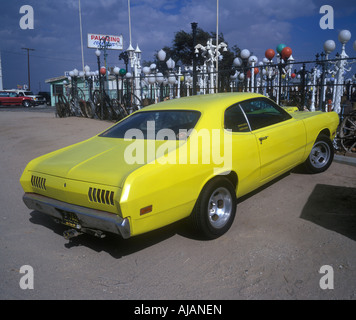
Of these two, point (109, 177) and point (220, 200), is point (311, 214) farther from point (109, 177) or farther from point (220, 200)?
point (109, 177)

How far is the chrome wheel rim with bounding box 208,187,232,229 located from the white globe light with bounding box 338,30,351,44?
35.7 ft

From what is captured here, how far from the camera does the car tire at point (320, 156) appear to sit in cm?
548

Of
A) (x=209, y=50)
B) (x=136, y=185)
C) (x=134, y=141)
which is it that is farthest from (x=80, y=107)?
(x=136, y=185)

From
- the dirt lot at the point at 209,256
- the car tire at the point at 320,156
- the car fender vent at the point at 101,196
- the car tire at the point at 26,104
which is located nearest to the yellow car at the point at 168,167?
the car fender vent at the point at 101,196

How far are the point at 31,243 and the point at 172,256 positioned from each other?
165 centimetres

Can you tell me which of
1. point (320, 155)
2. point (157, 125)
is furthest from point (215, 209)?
point (320, 155)

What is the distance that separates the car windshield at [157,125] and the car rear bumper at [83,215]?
1.15 meters

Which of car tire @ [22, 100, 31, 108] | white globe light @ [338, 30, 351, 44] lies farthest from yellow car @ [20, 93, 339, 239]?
car tire @ [22, 100, 31, 108]

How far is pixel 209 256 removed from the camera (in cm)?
322

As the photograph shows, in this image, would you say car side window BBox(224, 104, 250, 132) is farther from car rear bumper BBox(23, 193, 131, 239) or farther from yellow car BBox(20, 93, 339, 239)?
car rear bumper BBox(23, 193, 131, 239)

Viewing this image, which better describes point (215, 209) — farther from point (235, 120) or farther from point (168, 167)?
point (235, 120)

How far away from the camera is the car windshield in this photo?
3.65 m

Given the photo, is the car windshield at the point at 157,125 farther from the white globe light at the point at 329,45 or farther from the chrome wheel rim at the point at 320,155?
the white globe light at the point at 329,45
